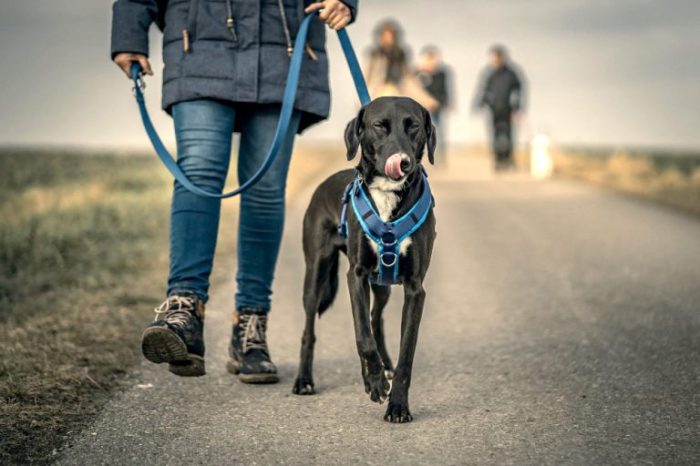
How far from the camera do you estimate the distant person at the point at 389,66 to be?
55.3 ft

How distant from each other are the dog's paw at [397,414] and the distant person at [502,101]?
57.6 feet

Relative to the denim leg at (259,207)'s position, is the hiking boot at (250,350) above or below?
below

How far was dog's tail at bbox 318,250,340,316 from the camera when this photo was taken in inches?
173

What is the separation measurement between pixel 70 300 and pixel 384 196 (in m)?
3.24

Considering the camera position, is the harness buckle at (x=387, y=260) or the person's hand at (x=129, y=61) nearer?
the harness buckle at (x=387, y=260)

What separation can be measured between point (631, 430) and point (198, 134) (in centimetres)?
232

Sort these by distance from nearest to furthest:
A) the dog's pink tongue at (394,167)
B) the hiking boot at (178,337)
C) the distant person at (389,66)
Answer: the dog's pink tongue at (394,167) < the hiking boot at (178,337) < the distant person at (389,66)

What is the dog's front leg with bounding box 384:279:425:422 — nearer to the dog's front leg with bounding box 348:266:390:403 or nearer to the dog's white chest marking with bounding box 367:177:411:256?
the dog's front leg with bounding box 348:266:390:403

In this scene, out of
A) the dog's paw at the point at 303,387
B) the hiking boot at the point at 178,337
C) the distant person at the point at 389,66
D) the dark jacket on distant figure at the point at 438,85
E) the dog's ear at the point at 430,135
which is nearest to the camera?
the hiking boot at the point at 178,337

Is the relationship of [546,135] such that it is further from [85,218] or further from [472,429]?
[472,429]

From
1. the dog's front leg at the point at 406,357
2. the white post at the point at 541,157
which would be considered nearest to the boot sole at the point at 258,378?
the dog's front leg at the point at 406,357

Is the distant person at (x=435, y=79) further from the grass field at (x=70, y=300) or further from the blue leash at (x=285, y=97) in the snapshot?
the blue leash at (x=285, y=97)

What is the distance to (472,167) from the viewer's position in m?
22.4

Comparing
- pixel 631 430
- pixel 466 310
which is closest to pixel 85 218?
pixel 466 310
